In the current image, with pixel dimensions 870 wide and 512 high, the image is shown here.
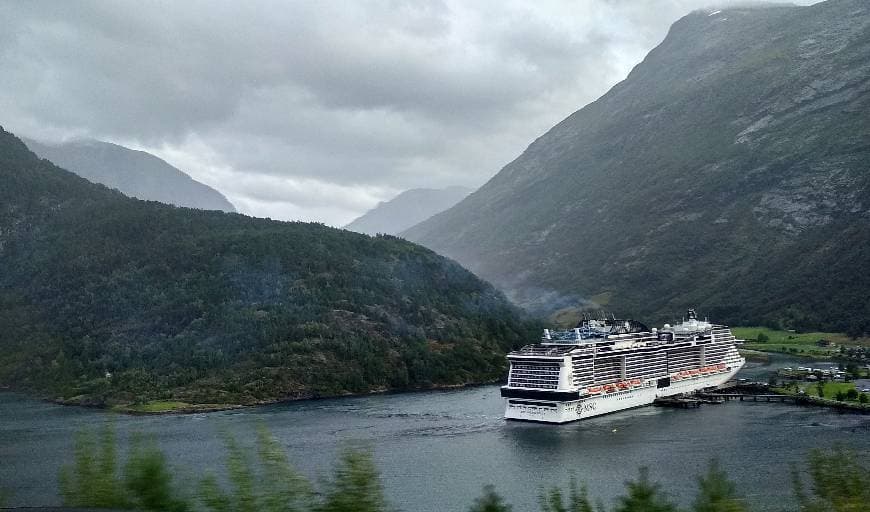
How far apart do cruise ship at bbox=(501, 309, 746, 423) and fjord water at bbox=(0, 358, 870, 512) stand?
1.99 meters

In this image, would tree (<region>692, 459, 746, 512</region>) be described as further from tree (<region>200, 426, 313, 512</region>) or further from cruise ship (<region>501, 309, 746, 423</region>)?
cruise ship (<region>501, 309, 746, 423</region>)

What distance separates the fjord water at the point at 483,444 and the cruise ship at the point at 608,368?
78.2 inches

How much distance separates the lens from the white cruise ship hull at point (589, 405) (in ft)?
248

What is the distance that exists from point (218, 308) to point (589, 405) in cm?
7762

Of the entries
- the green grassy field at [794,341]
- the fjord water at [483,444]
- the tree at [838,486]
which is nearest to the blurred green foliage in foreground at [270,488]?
the tree at [838,486]

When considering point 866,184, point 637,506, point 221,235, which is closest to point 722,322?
point 866,184

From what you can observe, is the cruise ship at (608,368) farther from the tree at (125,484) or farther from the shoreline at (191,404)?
the tree at (125,484)

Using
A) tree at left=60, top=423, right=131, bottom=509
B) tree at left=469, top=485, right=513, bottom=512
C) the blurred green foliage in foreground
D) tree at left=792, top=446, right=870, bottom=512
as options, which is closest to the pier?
tree at left=792, top=446, right=870, bottom=512

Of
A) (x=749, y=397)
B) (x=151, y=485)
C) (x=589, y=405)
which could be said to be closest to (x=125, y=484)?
(x=151, y=485)

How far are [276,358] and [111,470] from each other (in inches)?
4261

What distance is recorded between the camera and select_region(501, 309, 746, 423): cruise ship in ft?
252

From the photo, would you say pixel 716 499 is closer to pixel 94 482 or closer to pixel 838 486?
pixel 838 486

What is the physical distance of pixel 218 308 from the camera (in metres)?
136

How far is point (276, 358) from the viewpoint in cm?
11781
